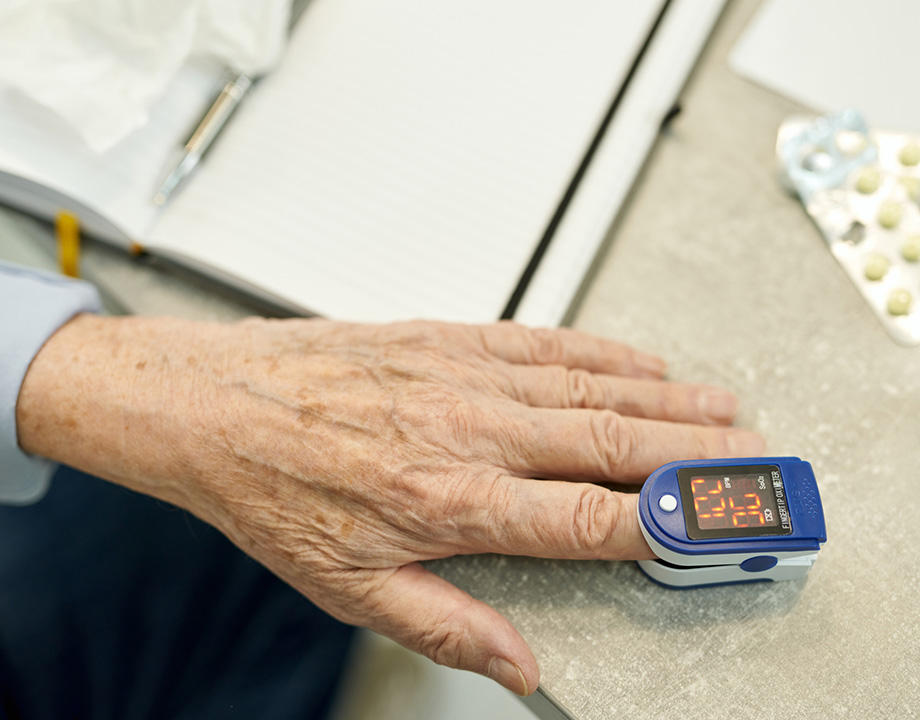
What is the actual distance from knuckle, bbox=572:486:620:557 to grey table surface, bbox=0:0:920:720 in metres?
0.06

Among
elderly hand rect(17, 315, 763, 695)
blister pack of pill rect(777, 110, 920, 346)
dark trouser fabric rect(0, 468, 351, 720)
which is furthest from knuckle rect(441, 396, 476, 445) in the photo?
blister pack of pill rect(777, 110, 920, 346)

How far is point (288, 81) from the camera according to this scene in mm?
909

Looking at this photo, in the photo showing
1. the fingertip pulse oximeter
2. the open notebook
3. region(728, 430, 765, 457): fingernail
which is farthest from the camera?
the open notebook

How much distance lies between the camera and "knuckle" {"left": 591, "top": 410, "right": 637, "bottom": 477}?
0.67 meters

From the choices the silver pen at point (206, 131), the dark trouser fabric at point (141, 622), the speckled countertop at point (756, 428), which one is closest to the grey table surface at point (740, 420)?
the speckled countertop at point (756, 428)

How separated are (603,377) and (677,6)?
1.68 ft

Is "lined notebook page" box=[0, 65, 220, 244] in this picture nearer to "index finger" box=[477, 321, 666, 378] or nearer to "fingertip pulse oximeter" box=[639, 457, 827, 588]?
"index finger" box=[477, 321, 666, 378]

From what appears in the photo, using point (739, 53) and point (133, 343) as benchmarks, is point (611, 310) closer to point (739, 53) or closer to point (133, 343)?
point (739, 53)

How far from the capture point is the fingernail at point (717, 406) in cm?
72

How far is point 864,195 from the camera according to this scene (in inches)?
32.2

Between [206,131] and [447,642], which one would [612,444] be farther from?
[206,131]

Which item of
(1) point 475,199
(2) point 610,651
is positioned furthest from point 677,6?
(2) point 610,651

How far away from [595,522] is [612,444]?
0.09 meters

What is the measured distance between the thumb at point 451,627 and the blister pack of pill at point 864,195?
1.82 feet
